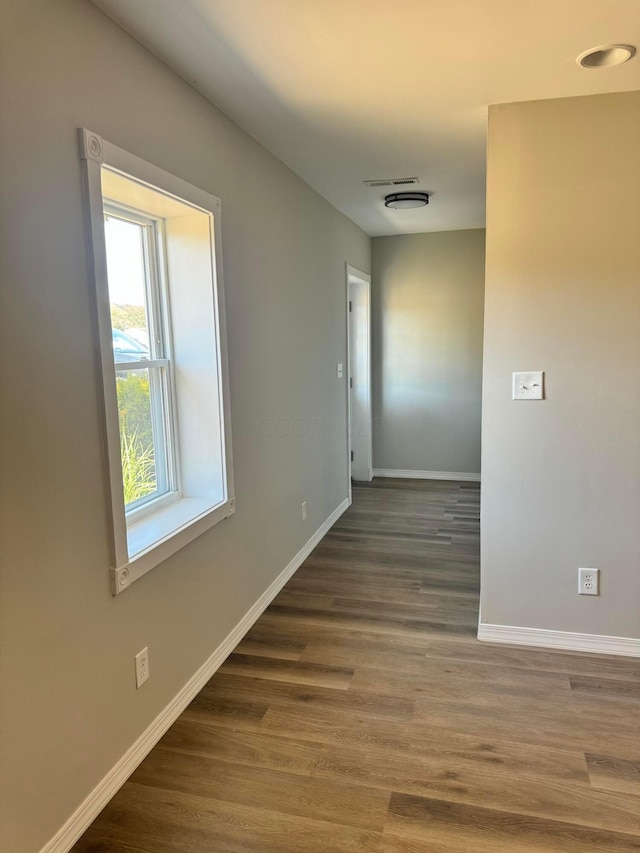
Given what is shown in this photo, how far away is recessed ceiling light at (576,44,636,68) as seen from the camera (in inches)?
80.4

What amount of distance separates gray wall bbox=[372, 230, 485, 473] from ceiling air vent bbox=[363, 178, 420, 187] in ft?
6.51

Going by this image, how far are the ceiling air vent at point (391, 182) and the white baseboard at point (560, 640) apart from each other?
275cm

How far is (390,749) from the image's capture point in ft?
6.92

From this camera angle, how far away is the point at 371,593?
3424mm

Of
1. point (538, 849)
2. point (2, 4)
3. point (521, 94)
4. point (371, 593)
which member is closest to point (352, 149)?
point (521, 94)

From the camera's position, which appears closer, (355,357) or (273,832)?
(273,832)

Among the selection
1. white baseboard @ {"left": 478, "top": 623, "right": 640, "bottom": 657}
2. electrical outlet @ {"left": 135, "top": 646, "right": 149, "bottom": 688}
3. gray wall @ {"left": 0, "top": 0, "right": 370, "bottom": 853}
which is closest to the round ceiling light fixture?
gray wall @ {"left": 0, "top": 0, "right": 370, "bottom": 853}

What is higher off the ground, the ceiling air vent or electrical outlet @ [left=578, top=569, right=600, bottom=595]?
the ceiling air vent

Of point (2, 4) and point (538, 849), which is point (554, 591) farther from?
point (2, 4)

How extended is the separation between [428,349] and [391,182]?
235 cm

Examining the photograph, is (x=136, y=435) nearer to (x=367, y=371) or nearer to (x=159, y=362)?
(x=159, y=362)

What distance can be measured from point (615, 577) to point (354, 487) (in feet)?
10.8

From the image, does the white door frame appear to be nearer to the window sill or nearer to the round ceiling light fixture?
the round ceiling light fixture

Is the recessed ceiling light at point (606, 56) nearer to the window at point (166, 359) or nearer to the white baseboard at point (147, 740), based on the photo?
the window at point (166, 359)
